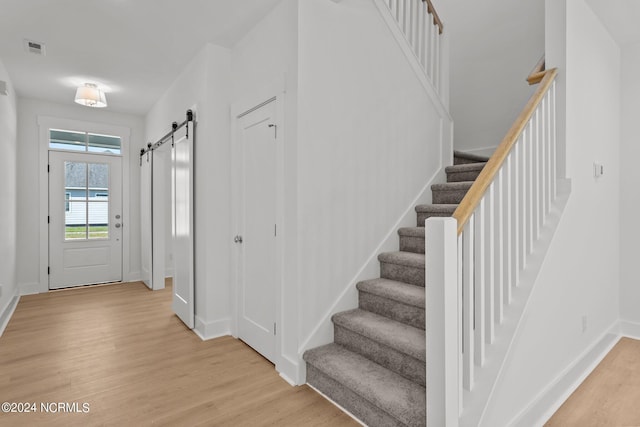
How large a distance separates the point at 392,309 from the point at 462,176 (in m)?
1.58

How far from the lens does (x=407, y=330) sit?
6.95 ft

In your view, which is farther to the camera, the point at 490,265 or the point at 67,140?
the point at 67,140

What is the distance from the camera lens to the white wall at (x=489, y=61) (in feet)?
12.8

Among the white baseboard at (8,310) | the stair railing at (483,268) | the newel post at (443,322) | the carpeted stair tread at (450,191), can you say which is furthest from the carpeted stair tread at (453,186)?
the white baseboard at (8,310)

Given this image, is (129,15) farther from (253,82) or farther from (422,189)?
(422,189)

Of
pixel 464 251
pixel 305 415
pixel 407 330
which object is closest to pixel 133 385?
pixel 305 415

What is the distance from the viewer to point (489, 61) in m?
4.20

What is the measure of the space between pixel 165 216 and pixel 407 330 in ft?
13.5

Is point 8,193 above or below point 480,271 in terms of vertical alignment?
above

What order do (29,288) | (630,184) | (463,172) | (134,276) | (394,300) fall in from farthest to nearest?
(134,276) < (29,288) < (463,172) < (630,184) < (394,300)

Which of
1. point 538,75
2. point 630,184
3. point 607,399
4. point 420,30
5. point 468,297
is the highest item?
point 420,30

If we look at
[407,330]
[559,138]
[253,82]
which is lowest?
[407,330]

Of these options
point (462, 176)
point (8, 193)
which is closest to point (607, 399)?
point (462, 176)

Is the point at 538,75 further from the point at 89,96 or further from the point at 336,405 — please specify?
the point at 89,96
